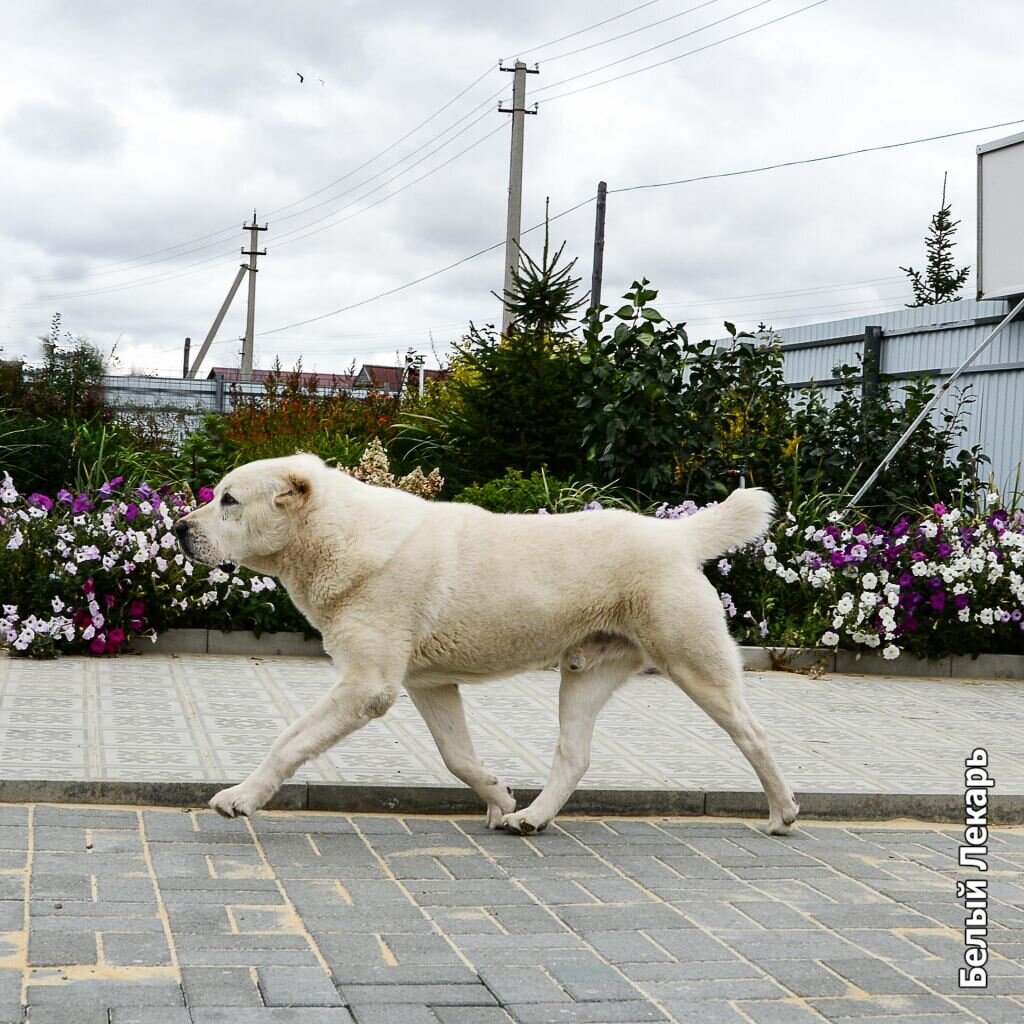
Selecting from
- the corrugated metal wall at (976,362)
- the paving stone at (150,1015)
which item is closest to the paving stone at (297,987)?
the paving stone at (150,1015)

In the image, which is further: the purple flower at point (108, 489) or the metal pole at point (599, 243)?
the metal pole at point (599, 243)

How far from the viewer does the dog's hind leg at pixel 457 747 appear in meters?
5.90

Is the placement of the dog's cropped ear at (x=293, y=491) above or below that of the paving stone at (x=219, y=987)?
above

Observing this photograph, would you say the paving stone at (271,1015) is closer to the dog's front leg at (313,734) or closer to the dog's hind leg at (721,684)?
the dog's front leg at (313,734)

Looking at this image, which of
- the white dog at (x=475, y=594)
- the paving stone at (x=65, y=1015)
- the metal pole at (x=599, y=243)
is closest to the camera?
the paving stone at (x=65, y=1015)

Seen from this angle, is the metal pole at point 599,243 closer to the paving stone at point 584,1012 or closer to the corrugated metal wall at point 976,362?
the corrugated metal wall at point 976,362

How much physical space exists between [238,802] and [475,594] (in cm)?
125

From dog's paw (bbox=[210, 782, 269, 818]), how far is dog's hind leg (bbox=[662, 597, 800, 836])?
1.76 metres

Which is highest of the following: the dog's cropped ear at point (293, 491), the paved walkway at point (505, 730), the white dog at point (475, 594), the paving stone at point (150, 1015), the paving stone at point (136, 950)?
the dog's cropped ear at point (293, 491)

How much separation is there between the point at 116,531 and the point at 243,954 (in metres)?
6.21

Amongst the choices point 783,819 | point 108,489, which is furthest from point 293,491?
point 108,489

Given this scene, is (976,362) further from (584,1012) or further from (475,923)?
(584,1012)

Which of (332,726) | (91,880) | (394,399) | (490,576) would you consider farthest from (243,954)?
(394,399)

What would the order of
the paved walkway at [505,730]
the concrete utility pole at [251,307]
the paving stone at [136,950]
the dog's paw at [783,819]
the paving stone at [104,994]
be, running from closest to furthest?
the paving stone at [104,994] < the paving stone at [136,950] < the dog's paw at [783,819] < the paved walkway at [505,730] < the concrete utility pole at [251,307]
